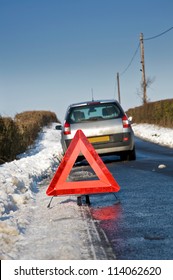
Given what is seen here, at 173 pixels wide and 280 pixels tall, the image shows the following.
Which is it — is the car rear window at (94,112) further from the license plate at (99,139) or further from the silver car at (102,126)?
the license plate at (99,139)

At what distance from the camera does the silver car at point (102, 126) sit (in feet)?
41.6

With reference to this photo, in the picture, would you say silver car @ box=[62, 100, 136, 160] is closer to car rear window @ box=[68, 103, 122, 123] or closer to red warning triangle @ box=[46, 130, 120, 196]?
car rear window @ box=[68, 103, 122, 123]

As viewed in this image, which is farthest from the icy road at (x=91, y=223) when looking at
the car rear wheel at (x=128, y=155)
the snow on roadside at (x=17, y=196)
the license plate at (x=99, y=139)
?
the car rear wheel at (x=128, y=155)

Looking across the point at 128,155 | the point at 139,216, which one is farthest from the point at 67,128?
the point at 139,216

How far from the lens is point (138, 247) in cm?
453

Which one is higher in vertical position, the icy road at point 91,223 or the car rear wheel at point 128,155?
the icy road at point 91,223

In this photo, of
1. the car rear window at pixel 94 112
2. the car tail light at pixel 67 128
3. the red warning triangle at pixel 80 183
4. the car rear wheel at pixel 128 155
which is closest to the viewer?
the red warning triangle at pixel 80 183

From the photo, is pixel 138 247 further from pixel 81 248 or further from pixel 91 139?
pixel 91 139

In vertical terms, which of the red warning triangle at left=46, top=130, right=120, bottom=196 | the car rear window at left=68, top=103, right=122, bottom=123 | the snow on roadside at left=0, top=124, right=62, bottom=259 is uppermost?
the car rear window at left=68, top=103, right=122, bottom=123

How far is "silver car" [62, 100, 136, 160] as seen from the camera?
41.6ft

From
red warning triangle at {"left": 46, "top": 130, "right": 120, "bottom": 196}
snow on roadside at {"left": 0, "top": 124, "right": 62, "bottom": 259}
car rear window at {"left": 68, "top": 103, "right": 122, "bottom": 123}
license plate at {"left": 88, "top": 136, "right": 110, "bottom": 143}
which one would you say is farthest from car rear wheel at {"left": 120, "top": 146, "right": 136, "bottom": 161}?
red warning triangle at {"left": 46, "top": 130, "right": 120, "bottom": 196}
